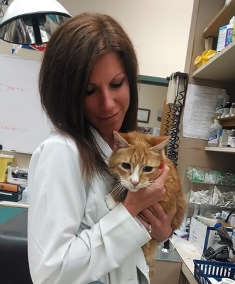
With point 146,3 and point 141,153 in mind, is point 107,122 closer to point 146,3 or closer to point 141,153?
point 141,153

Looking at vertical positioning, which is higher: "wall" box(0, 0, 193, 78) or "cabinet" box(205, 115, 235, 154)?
"wall" box(0, 0, 193, 78)

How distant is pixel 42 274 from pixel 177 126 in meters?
1.52

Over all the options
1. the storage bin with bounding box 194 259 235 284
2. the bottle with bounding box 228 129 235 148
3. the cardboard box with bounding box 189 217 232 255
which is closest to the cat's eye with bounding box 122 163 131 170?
the storage bin with bounding box 194 259 235 284

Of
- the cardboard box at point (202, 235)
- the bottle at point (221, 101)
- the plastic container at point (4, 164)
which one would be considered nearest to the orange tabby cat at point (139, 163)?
the cardboard box at point (202, 235)

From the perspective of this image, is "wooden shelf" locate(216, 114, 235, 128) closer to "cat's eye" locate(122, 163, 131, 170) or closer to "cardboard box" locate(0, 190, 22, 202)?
"cat's eye" locate(122, 163, 131, 170)

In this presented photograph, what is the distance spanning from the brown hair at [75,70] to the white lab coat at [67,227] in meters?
0.07

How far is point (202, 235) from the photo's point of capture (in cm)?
151

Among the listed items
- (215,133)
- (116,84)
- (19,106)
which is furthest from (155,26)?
(116,84)

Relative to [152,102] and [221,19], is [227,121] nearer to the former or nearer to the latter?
[221,19]

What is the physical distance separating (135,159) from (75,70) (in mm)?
374

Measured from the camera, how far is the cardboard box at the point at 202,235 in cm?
140

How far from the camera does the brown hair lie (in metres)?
0.75

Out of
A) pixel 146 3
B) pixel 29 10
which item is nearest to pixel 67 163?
pixel 29 10

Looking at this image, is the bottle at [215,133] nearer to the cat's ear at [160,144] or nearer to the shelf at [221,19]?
the shelf at [221,19]
